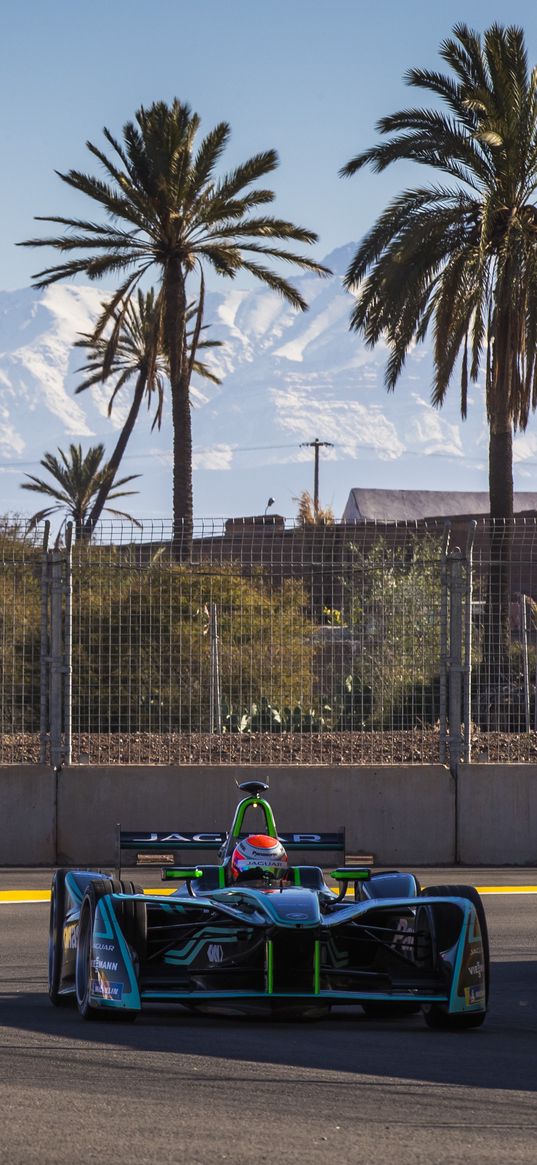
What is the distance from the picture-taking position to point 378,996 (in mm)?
6629

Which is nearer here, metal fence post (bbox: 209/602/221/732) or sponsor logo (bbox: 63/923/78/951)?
sponsor logo (bbox: 63/923/78/951)

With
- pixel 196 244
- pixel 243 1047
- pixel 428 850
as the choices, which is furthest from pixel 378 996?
pixel 196 244

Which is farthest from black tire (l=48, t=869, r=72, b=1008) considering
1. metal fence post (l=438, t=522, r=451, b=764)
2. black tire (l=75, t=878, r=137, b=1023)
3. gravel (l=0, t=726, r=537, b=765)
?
metal fence post (l=438, t=522, r=451, b=764)

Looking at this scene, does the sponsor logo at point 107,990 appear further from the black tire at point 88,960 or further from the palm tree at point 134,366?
the palm tree at point 134,366

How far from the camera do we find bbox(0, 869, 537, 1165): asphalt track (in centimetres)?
472

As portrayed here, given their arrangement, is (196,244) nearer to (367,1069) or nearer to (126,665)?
(126,665)

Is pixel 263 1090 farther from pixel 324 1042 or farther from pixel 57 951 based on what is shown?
pixel 57 951

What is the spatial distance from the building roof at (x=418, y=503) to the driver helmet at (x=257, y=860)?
60670 mm

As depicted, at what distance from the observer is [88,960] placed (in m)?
6.79

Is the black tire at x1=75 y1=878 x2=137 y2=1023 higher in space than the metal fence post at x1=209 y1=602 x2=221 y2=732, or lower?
lower

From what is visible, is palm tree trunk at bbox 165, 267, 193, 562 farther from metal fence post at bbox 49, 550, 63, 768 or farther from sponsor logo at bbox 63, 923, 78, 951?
sponsor logo at bbox 63, 923, 78, 951

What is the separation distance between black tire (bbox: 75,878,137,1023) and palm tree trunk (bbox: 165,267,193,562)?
74.4 feet

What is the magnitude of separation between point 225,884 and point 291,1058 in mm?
1952

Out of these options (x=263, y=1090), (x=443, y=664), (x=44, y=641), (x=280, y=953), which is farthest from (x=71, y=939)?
(x=443, y=664)
